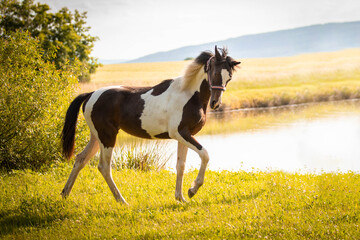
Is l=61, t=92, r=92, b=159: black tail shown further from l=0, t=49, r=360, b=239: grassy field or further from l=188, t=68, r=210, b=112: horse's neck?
l=188, t=68, r=210, b=112: horse's neck

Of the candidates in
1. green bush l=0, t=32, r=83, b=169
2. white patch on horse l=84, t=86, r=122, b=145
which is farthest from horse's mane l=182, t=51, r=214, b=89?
green bush l=0, t=32, r=83, b=169

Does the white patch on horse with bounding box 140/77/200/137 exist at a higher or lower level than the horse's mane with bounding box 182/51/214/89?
lower

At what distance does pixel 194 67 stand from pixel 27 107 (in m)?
5.25

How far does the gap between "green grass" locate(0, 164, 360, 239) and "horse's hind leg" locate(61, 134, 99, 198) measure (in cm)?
19

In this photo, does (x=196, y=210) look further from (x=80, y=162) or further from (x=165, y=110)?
(x=80, y=162)

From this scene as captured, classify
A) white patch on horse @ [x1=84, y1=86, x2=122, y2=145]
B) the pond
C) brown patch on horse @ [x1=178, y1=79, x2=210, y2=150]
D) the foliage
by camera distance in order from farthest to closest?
the foliage < the pond < white patch on horse @ [x1=84, y1=86, x2=122, y2=145] < brown patch on horse @ [x1=178, y1=79, x2=210, y2=150]

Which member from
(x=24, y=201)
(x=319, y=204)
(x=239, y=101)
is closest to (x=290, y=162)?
(x=319, y=204)

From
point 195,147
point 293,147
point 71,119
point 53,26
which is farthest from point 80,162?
point 53,26

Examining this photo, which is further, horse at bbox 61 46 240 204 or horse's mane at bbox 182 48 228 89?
horse's mane at bbox 182 48 228 89

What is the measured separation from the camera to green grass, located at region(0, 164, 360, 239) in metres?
4.70

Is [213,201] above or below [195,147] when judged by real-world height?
below

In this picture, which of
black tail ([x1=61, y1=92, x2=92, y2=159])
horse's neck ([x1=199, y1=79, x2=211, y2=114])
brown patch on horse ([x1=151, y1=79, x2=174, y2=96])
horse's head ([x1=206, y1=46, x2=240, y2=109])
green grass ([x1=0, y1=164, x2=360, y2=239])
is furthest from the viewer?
black tail ([x1=61, y1=92, x2=92, y2=159])

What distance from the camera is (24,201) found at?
6.24 meters

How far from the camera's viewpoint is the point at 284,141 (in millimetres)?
15555
